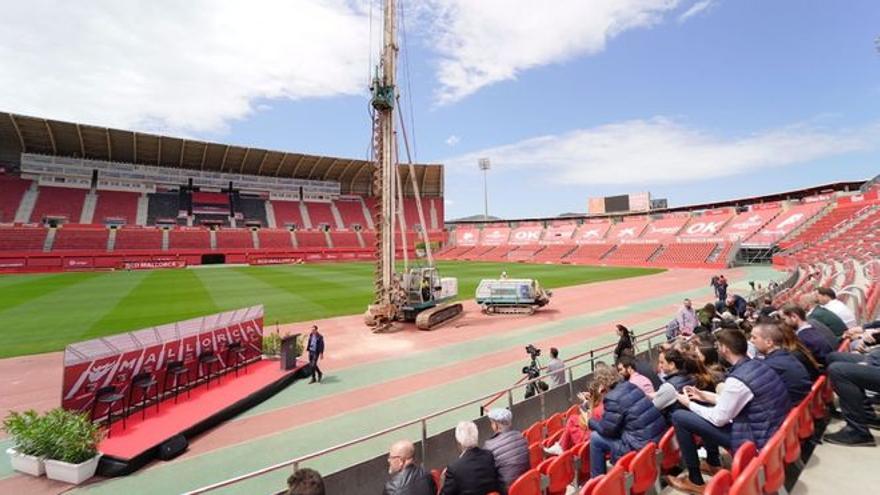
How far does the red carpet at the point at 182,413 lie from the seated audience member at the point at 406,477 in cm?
608

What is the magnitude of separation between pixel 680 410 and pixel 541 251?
207ft

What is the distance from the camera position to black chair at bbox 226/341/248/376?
37.9ft

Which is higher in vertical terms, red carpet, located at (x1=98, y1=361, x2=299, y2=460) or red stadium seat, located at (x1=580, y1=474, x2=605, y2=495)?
red stadium seat, located at (x1=580, y1=474, x2=605, y2=495)

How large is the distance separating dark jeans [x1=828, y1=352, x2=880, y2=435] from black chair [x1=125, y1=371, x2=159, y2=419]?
11.5m

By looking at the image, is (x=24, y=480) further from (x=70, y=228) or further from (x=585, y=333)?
(x=70, y=228)

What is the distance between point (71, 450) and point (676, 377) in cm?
934

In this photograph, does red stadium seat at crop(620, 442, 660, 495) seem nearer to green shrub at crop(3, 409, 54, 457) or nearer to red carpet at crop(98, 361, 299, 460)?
red carpet at crop(98, 361, 299, 460)

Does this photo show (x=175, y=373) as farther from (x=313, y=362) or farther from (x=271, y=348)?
(x=271, y=348)

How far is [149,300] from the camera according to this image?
2470 centimetres

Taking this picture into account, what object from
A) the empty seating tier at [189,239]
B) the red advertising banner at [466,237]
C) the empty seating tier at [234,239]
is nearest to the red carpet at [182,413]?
the empty seating tier at [189,239]

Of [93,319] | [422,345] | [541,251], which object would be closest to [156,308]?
[93,319]

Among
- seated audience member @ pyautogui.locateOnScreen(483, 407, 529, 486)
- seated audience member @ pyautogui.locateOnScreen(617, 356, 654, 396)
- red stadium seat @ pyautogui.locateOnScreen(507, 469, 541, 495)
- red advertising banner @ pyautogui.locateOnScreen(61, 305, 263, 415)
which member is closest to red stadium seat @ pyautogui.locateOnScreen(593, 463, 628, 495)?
red stadium seat @ pyautogui.locateOnScreen(507, 469, 541, 495)

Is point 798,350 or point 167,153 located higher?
point 167,153

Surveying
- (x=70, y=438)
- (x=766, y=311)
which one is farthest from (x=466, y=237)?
(x=70, y=438)
